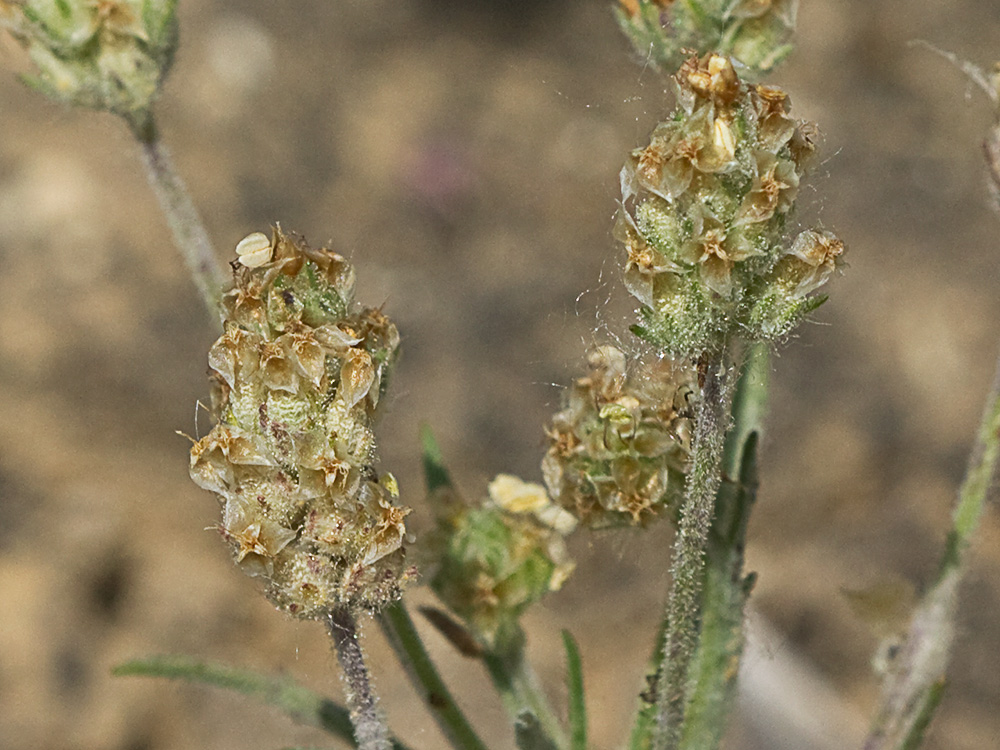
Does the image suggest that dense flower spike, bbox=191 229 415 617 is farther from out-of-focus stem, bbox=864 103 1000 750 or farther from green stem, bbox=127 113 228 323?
out-of-focus stem, bbox=864 103 1000 750

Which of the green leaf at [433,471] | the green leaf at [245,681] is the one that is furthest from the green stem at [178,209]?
the green leaf at [245,681]

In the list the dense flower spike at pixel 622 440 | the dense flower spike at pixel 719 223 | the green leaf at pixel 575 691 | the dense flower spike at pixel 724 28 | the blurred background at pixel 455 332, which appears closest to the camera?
the dense flower spike at pixel 719 223

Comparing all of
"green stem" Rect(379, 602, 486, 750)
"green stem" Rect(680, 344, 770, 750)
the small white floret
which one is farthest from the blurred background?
the small white floret

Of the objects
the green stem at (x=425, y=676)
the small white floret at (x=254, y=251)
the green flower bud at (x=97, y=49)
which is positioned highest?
the green flower bud at (x=97, y=49)

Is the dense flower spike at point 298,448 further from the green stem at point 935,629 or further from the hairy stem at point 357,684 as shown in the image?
the green stem at point 935,629

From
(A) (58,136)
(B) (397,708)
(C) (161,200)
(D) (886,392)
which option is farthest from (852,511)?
(A) (58,136)

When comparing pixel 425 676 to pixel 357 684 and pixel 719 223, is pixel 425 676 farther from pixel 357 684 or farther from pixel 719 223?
pixel 719 223
